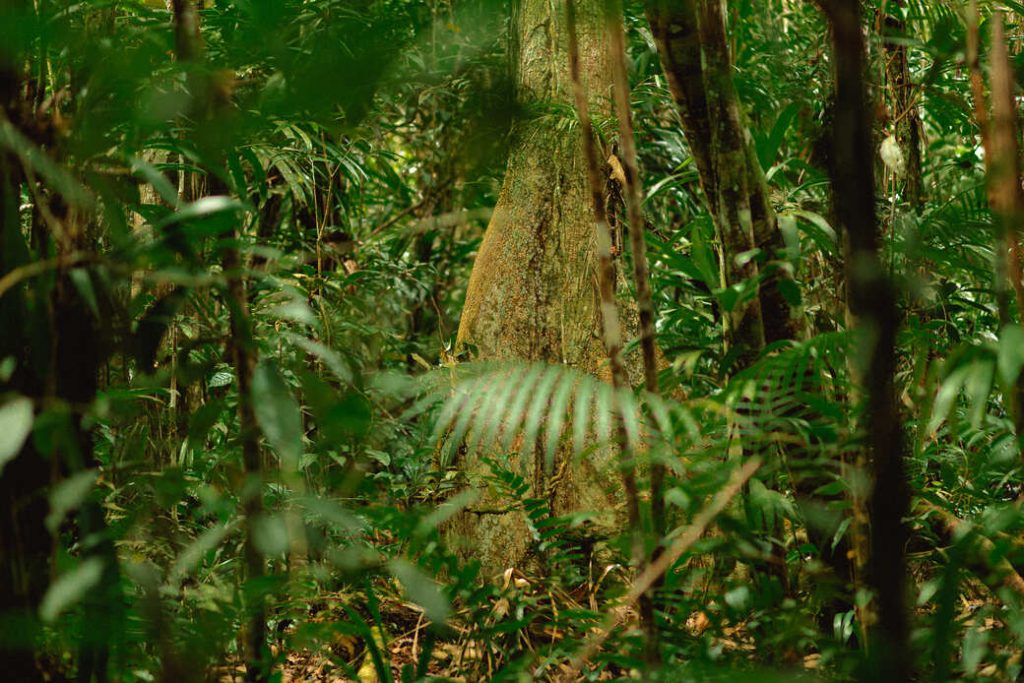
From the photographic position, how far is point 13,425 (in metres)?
0.81

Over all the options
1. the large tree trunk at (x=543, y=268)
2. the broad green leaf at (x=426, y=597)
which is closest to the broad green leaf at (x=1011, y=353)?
the broad green leaf at (x=426, y=597)

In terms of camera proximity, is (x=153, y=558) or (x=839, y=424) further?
(x=153, y=558)

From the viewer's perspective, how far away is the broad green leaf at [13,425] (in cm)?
79

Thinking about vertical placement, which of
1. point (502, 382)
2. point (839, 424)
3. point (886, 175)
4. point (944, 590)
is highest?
point (886, 175)

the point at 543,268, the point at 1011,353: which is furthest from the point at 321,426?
the point at 543,268

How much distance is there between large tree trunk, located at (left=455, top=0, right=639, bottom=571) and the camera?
2.46m

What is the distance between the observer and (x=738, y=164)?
1615 mm

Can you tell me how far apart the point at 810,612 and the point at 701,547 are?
1.06ft

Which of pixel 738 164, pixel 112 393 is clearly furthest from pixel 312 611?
pixel 738 164

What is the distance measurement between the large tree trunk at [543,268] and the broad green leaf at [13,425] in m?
1.71

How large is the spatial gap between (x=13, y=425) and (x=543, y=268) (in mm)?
1968

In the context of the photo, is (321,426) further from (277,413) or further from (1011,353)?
(1011,353)

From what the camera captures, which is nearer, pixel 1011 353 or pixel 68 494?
pixel 68 494

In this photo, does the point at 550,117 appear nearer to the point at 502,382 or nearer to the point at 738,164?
the point at 738,164
